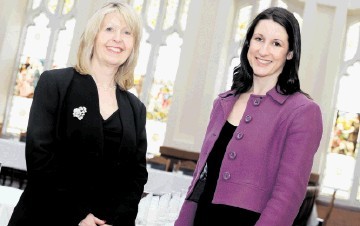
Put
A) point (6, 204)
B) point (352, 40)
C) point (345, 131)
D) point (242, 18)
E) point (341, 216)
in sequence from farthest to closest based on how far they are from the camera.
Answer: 1. point (242, 18)
2. point (352, 40)
3. point (345, 131)
4. point (341, 216)
5. point (6, 204)

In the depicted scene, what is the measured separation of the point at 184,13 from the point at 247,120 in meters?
10.9

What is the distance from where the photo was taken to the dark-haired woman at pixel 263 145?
1618mm

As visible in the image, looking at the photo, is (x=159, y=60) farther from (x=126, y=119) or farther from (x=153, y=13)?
(x=126, y=119)

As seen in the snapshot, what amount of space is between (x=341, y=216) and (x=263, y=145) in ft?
31.0

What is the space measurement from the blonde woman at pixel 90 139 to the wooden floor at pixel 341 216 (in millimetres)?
8740

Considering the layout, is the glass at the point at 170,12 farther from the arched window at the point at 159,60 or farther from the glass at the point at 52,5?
the glass at the point at 52,5

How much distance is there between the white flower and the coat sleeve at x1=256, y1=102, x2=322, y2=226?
69cm

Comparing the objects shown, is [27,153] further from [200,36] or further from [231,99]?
[200,36]

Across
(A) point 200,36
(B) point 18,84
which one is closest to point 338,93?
(A) point 200,36

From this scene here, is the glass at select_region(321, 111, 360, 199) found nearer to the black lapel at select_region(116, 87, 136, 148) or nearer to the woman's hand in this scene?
the black lapel at select_region(116, 87, 136, 148)

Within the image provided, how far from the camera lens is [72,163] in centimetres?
184

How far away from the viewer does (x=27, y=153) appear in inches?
71.3

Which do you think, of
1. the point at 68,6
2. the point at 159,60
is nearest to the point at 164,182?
the point at 159,60

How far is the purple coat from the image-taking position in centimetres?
161
